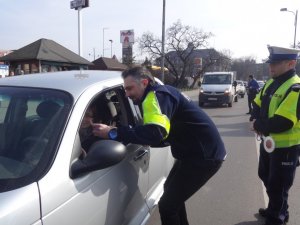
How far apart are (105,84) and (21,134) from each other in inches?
31.4

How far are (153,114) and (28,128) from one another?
83 cm

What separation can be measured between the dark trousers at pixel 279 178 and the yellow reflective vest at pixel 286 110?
81mm

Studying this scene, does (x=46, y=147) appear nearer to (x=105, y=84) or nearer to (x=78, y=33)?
(x=105, y=84)

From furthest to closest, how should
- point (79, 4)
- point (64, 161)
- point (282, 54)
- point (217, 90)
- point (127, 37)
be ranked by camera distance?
point (127, 37)
point (79, 4)
point (217, 90)
point (282, 54)
point (64, 161)

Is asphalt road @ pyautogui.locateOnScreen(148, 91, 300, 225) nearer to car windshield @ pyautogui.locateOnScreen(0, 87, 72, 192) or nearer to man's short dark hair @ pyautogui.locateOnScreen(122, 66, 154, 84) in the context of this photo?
man's short dark hair @ pyautogui.locateOnScreen(122, 66, 154, 84)

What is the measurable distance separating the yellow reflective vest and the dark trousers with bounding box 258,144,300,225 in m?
0.08

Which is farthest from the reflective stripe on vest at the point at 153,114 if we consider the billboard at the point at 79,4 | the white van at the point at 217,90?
the billboard at the point at 79,4

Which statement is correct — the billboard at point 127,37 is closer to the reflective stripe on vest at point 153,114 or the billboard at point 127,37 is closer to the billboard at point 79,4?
the billboard at point 79,4

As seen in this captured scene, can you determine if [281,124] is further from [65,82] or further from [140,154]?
[65,82]

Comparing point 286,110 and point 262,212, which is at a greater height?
point 286,110

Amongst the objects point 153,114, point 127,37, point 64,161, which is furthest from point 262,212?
Answer: point 127,37

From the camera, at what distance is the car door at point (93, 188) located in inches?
80.6

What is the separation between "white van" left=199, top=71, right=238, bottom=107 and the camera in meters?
21.2

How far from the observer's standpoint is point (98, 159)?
2.29 m
